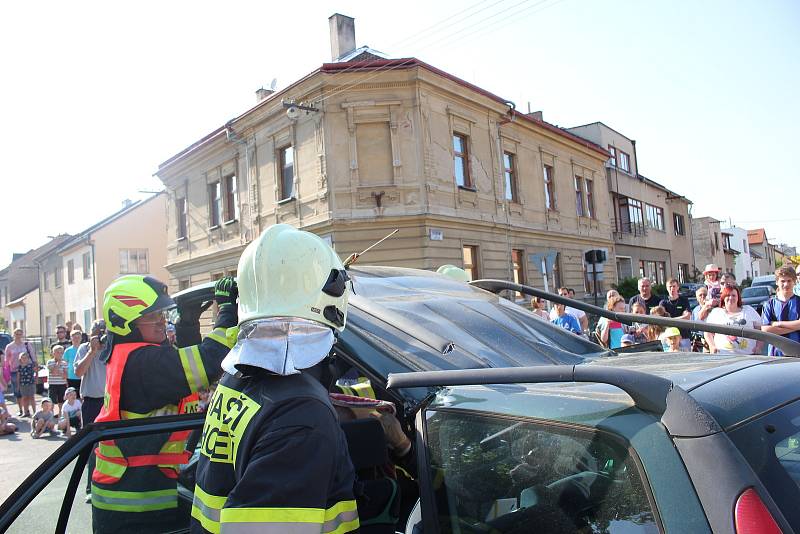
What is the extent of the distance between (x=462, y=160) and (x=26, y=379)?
13.1 meters

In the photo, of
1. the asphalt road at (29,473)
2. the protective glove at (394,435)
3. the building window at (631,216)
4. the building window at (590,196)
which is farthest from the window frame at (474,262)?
the protective glove at (394,435)

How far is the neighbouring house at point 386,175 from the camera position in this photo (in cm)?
1639

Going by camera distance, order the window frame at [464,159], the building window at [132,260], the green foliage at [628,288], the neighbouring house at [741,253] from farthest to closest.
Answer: the neighbouring house at [741,253] < the building window at [132,260] < the green foliage at [628,288] < the window frame at [464,159]

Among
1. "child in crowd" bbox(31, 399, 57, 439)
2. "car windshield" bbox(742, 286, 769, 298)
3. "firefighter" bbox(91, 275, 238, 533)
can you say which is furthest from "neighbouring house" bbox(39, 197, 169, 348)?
"firefighter" bbox(91, 275, 238, 533)

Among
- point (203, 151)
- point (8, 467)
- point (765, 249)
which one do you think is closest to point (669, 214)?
point (203, 151)

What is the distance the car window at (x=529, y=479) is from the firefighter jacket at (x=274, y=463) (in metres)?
0.34

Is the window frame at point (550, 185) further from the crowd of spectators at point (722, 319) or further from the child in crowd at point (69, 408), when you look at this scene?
the child in crowd at point (69, 408)

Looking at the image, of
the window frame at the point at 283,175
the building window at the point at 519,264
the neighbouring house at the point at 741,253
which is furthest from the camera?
the neighbouring house at the point at 741,253

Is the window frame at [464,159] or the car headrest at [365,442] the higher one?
the window frame at [464,159]

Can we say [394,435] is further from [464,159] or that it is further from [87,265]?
[87,265]

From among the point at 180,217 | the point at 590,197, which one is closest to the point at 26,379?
the point at 180,217

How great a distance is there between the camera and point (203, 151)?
21703mm

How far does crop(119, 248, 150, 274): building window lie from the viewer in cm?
3017

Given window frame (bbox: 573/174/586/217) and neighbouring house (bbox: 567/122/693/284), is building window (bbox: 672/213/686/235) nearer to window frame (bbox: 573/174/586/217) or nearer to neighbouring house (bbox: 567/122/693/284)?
neighbouring house (bbox: 567/122/693/284)
